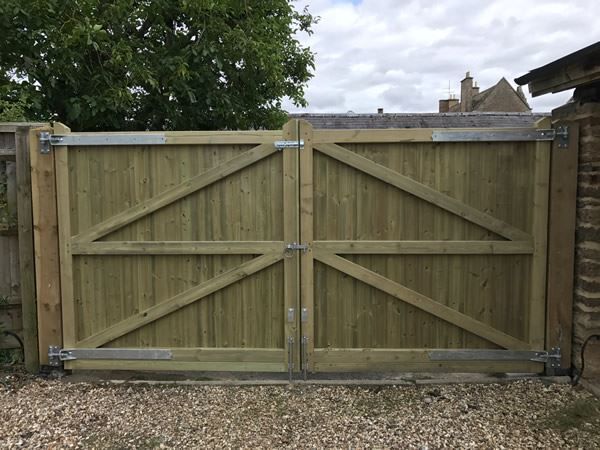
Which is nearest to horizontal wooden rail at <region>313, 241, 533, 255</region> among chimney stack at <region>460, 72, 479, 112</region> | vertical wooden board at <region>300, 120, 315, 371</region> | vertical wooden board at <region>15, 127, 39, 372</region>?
vertical wooden board at <region>300, 120, 315, 371</region>

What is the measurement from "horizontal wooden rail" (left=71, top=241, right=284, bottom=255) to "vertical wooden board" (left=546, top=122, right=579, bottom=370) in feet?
7.19

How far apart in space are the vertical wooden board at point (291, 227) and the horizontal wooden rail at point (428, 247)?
22 cm

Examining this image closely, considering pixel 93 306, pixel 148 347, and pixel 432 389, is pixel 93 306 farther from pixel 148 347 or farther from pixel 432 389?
pixel 432 389

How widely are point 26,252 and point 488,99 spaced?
90.4 feet

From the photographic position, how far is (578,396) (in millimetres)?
3596

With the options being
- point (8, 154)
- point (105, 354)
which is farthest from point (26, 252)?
point (105, 354)

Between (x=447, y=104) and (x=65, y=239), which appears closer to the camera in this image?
(x=65, y=239)

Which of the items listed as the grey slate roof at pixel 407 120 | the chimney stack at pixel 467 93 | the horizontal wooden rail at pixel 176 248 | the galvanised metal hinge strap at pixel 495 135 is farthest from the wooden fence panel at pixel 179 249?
the chimney stack at pixel 467 93

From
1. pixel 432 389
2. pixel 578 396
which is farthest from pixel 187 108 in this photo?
pixel 578 396

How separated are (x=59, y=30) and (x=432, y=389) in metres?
5.30

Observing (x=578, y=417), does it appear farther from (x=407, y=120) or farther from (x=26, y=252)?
(x=407, y=120)

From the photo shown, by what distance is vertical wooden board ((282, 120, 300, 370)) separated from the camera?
3.80 meters

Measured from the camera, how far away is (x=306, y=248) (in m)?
3.85

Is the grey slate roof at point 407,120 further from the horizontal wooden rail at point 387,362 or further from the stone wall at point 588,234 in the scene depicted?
the horizontal wooden rail at point 387,362
